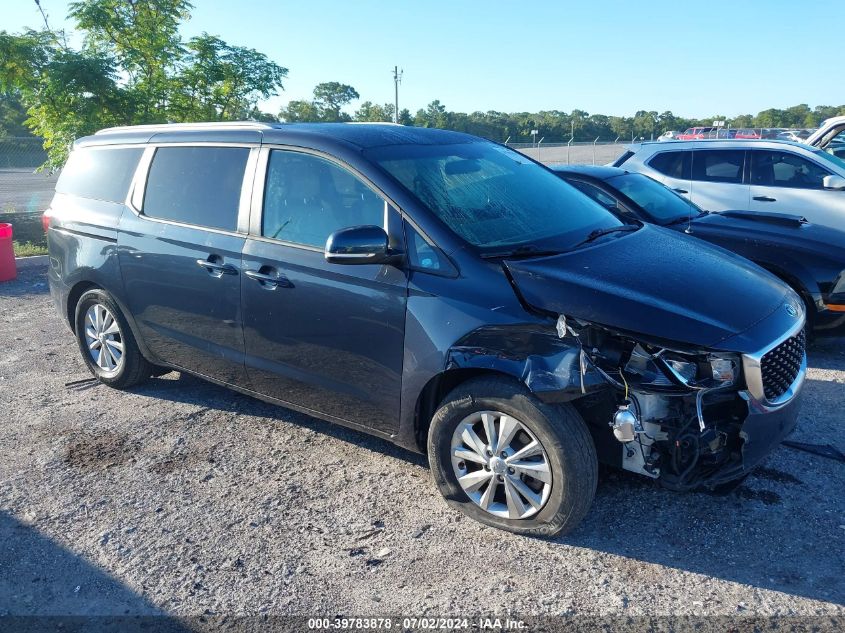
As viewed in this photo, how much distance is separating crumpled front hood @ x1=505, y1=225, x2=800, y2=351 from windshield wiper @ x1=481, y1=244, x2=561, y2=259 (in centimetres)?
7

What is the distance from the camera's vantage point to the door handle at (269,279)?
392cm

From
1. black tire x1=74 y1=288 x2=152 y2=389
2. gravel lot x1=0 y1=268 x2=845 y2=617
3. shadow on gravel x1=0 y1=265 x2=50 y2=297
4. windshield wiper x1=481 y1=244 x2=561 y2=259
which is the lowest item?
gravel lot x1=0 y1=268 x2=845 y2=617

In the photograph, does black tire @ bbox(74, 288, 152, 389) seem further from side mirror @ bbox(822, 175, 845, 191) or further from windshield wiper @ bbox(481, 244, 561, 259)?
side mirror @ bbox(822, 175, 845, 191)

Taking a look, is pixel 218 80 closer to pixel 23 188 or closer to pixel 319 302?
pixel 319 302

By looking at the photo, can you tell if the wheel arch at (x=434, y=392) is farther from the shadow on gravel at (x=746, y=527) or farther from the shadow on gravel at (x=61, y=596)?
the shadow on gravel at (x=61, y=596)

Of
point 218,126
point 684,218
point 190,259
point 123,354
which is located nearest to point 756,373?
point 190,259

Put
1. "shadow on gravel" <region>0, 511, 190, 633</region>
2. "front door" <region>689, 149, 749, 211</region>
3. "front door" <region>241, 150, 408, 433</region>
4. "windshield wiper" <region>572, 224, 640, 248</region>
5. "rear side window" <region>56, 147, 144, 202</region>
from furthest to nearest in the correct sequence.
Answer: "front door" <region>689, 149, 749, 211</region> < "rear side window" <region>56, 147, 144, 202</region> < "windshield wiper" <region>572, 224, 640, 248</region> < "front door" <region>241, 150, 408, 433</region> < "shadow on gravel" <region>0, 511, 190, 633</region>

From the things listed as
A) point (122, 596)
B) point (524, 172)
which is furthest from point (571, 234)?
point (122, 596)

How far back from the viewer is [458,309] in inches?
131

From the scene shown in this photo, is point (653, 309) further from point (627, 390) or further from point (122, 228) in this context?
point (122, 228)

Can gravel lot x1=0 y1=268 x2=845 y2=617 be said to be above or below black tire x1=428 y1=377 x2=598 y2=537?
below

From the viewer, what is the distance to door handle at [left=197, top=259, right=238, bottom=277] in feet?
13.6

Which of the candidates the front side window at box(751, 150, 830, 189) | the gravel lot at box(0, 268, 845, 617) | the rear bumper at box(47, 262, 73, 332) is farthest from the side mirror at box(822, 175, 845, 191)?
the rear bumper at box(47, 262, 73, 332)

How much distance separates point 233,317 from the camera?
421cm
